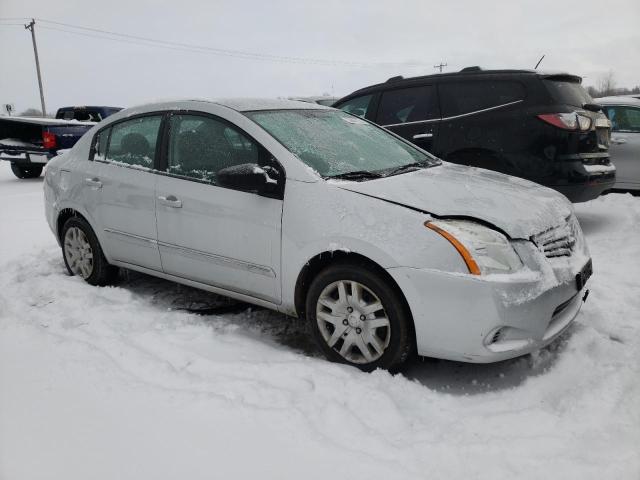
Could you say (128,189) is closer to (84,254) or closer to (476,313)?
(84,254)

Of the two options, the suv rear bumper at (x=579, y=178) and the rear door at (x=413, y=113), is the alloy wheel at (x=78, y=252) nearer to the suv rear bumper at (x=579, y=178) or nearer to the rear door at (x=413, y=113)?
the rear door at (x=413, y=113)

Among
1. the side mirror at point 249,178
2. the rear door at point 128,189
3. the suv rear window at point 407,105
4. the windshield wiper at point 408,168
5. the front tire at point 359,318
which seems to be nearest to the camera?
the front tire at point 359,318

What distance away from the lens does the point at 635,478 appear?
206 cm

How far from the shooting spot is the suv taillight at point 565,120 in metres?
5.23

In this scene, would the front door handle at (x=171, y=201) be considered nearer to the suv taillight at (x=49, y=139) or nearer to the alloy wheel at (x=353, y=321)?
the alloy wheel at (x=353, y=321)

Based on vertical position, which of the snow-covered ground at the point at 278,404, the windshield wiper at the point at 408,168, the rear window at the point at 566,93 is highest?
the rear window at the point at 566,93

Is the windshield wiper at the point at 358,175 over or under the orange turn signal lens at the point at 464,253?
over

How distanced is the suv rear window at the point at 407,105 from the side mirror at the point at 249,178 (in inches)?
134

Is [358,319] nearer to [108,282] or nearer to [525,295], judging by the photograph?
[525,295]

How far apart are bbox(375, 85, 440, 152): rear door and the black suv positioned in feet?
0.04

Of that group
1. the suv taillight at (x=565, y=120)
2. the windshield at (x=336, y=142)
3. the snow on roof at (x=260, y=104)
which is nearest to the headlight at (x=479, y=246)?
the windshield at (x=336, y=142)

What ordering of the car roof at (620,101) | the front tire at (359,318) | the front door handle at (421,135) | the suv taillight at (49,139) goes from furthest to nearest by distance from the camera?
the suv taillight at (49,139) → the car roof at (620,101) → the front door handle at (421,135) → the front tire at (359,318)

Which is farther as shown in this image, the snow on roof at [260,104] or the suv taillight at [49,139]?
the suv taillight at [49,139]

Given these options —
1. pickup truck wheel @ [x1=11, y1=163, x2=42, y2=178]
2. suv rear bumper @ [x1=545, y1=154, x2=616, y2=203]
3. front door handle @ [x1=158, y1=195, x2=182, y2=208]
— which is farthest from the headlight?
pickup truck wheel @ [x1=11, y1=163, x2=42, y2=178]
